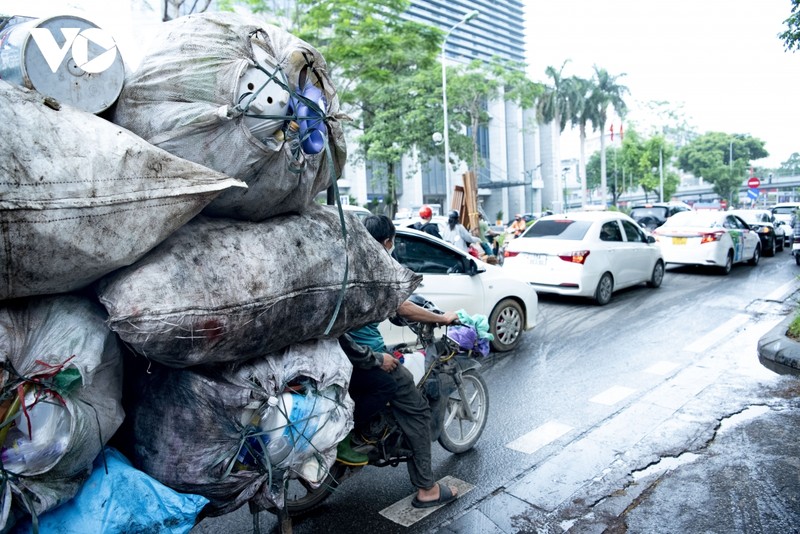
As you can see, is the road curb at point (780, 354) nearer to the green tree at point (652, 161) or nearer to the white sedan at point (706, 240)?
the white sedan at point (706, 240)

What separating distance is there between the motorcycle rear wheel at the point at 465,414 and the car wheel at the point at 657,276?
8.42 meters

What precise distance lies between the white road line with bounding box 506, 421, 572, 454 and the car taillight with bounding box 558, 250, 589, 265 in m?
5.17

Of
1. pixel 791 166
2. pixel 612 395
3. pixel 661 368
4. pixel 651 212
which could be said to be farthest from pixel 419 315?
pixel 791 166

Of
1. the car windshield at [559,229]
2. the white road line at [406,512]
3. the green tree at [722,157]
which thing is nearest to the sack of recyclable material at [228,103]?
the white road line at [406,512]

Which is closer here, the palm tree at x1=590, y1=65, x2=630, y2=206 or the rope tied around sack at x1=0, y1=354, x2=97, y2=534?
the rope tied around sack at x1=0, y1=354, x2=97, y2=534

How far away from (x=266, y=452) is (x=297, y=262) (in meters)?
0.74

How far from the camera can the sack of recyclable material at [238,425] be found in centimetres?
211

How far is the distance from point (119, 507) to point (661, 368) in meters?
5.69

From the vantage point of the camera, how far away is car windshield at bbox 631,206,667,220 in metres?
21.9

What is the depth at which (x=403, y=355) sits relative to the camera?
11.9 ft

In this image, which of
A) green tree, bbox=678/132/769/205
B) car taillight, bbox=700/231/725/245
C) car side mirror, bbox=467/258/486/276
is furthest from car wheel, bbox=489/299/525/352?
green tree, bbox=678/132/769/205

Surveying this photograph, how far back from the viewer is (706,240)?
1298 centimetres

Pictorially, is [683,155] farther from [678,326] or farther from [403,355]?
[403,355]

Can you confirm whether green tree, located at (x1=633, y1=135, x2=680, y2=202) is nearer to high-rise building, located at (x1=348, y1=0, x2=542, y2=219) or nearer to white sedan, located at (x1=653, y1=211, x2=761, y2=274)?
high-rise building, located at (x1=348, y1=0, x2=542, y2=219)
